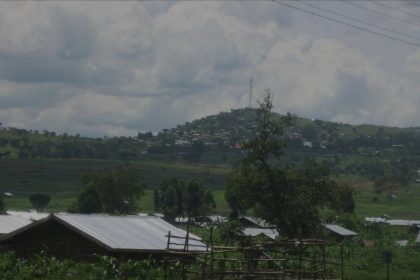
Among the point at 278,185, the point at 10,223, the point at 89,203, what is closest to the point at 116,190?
the point at 89,203

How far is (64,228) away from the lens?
137 ft

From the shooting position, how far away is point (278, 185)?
2491 inches

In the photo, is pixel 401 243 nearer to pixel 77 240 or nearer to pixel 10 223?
pixel 10 223

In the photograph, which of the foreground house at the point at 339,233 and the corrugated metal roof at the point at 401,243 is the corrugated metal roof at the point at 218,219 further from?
the corrugated metal roof at the point at 401,243

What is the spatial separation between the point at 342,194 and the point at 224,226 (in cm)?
1153

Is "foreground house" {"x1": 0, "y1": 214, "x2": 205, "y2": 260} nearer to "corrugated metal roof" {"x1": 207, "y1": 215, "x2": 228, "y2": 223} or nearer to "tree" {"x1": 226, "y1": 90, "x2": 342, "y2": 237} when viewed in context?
"tree" {"x1": 226, "y1": 90, "x2": 342, "y2": 237}

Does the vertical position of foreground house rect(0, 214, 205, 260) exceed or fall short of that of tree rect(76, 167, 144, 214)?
it falls short

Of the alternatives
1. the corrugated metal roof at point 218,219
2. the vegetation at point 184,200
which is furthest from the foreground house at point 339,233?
the vegetation at point 184,200

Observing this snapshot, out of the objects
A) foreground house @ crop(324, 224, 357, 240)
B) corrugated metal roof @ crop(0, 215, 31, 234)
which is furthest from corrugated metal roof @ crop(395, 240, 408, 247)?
corrugated metal roof @ crop(0, 215, 31, 234)

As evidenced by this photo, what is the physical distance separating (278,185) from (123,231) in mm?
21458

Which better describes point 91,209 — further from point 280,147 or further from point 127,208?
point 280,147

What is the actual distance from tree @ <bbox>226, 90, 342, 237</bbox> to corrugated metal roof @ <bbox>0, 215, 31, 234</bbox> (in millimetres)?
13711

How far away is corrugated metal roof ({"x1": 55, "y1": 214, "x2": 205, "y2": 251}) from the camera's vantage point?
1615 inches

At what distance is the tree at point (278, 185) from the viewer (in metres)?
63.0
